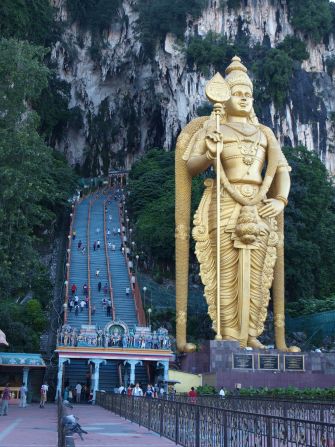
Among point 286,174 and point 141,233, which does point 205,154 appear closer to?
point 286,174

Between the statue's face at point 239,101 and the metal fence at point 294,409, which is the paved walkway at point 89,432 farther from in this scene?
the statue's face at point 239,101

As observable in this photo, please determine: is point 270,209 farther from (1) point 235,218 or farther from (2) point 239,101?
(2) point 239,101

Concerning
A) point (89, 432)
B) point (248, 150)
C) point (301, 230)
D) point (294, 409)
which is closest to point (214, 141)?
point (248, 150)

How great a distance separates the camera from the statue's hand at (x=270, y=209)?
607 inches

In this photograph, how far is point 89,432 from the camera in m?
8.30

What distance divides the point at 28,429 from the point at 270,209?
27.8 ft

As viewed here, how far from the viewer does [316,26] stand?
36000mm

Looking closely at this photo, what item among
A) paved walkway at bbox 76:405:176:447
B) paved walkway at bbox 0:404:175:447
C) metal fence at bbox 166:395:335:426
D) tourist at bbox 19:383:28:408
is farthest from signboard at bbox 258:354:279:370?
metal fence at bbox 166:395:335:426

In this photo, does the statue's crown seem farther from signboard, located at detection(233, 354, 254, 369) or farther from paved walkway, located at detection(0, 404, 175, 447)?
paved walkway, located at detection(0, 404, 175, 447)

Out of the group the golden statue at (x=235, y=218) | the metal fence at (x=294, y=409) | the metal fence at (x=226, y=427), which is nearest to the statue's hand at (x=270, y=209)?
the golden statue at (x=235, y=218)

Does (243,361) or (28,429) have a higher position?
(243,361)

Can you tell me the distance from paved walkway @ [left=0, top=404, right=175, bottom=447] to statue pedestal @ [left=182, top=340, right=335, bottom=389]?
9.53ft

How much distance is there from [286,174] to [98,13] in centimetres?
2936

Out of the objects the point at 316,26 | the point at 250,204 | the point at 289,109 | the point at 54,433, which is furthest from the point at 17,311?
the point at 316,26
